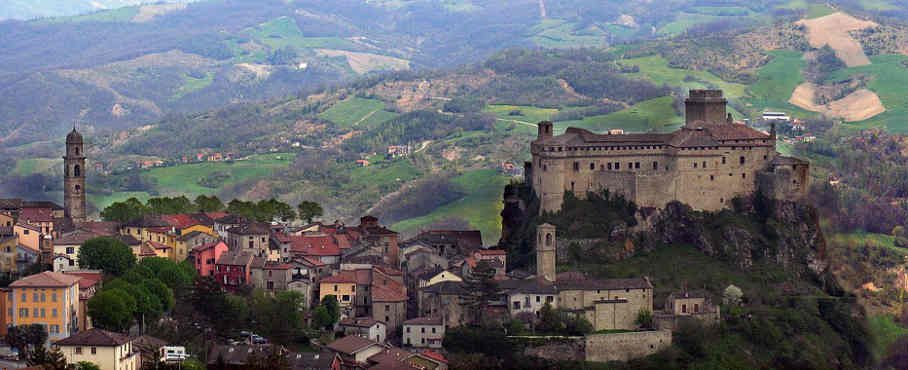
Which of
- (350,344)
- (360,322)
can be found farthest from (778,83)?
(350,344)

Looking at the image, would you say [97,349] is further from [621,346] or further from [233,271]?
[621,346]

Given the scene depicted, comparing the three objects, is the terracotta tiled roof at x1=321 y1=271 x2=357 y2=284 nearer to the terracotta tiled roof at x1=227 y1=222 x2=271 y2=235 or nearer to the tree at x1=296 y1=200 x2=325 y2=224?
the terracotta tiled roof at x1=227 y1=222 x2=271 y2=235

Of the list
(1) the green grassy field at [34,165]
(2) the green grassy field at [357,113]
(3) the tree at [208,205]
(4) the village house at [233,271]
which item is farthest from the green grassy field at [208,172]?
(4) the village house at [233,271]

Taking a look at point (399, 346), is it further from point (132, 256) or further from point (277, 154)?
point (277, 154)

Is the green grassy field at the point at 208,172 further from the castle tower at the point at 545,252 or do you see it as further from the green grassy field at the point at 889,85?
the castle tower at the point at 545,252

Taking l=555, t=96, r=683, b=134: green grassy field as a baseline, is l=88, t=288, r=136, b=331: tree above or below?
below

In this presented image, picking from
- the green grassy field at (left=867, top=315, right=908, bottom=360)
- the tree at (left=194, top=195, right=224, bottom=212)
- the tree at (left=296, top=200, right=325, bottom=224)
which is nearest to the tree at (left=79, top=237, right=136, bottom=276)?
the tree at (left=194, top=195, right=224, bottom=212)
